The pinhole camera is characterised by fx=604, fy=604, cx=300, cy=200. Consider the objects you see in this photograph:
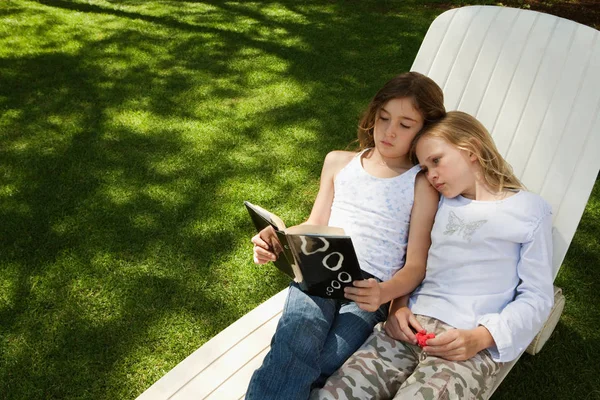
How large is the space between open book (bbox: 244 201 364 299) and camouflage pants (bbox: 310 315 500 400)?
0.88 ft

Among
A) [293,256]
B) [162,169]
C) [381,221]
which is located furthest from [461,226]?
[162,169]

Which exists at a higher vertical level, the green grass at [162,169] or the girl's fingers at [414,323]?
the girl's fingers at [414,323]

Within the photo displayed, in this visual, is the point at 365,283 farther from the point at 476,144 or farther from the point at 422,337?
the point at 476,144

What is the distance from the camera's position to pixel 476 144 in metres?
2.55

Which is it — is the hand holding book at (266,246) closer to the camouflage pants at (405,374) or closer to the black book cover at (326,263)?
the black book cover at (326,263)

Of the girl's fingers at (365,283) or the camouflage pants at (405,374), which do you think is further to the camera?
Result: the girl's fingers at (365,283)

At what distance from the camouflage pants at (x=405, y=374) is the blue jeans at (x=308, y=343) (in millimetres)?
78

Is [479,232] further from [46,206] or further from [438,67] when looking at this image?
[46,206]

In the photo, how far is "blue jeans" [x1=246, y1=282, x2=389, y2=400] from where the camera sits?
2191mm

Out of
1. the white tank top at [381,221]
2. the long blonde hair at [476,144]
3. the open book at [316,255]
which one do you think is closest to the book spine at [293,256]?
the open book at [316,255]

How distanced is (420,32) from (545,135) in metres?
3.81

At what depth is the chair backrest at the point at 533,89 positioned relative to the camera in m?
2.83

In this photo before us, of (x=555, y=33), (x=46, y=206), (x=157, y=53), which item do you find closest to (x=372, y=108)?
(x=555, y=33)

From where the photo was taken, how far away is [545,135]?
9.75ft
